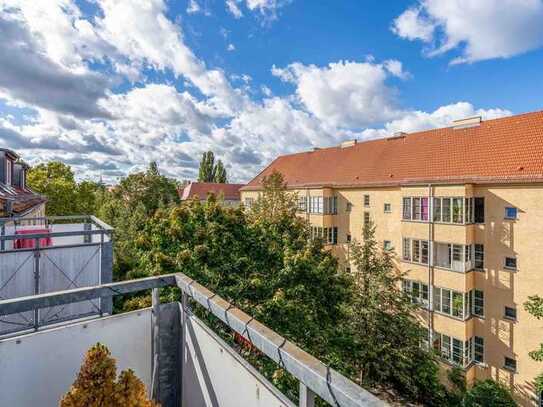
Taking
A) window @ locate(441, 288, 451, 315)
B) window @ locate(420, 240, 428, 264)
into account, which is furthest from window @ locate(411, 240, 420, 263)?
window @ locate(441, 288, 451, 315)

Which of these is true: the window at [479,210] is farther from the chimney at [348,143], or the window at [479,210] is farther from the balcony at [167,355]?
the balcony at [167,355]

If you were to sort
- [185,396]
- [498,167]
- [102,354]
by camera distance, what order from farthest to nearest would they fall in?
[498,167] → [185,396] → [102,354]

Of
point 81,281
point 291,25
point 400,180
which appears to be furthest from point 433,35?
point 81,281

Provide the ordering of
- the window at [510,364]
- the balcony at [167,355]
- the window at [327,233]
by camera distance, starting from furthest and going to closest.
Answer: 1. the window at [327,233]
2. the window at [510,364]
3. the balcony at [167,355]

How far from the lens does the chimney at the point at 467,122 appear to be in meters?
19.5

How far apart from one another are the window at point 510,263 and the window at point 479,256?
1.00 m

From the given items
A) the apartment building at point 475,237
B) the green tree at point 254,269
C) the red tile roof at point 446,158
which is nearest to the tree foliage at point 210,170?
the red tile roof at point 446,158

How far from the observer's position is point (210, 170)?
218 ft

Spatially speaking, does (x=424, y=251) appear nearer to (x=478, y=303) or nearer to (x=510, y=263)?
(x=478, y=303)

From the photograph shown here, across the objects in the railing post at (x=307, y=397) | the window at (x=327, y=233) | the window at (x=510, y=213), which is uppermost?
the window at (x=510, y=213)

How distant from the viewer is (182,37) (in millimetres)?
12258

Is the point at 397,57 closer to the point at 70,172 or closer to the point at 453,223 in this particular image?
the point at 453,223

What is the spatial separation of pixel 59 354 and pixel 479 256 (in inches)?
748

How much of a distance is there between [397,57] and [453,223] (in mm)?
9999
